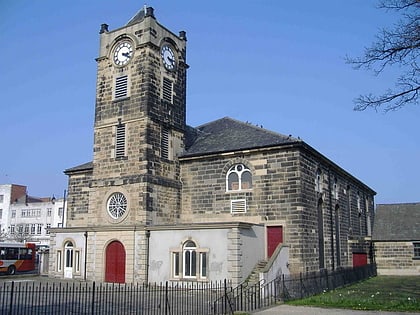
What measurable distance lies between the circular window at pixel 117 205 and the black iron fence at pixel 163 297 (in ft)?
13.7

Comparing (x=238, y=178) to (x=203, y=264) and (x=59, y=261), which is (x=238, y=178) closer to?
(x=203, y=264)

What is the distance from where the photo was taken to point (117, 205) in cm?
2564

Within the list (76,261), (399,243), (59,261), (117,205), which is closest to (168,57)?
(117,205)

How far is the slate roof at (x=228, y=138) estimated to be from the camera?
82.6ft

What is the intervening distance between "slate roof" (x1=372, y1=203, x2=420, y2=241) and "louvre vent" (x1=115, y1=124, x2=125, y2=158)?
2302cm

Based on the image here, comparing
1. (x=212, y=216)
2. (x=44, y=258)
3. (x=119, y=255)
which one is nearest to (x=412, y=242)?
(x=212, y=216)

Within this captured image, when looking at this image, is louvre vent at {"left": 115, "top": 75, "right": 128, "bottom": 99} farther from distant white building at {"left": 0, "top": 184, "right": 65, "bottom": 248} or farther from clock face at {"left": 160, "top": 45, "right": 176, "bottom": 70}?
distant white building at {"left": 0, "top": 184, "right": 65, "bottom": 248}

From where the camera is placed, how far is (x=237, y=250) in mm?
20719

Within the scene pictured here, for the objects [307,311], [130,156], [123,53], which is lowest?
[307,311]

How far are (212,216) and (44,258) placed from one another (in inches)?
520

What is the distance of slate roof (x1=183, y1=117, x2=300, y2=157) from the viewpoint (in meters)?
Result: 25.2

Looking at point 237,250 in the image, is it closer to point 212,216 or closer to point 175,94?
point 212,216

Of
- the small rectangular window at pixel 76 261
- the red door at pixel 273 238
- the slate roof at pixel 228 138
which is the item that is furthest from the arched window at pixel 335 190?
the small rectangular window at pixel 76 261

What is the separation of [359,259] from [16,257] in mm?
26333
